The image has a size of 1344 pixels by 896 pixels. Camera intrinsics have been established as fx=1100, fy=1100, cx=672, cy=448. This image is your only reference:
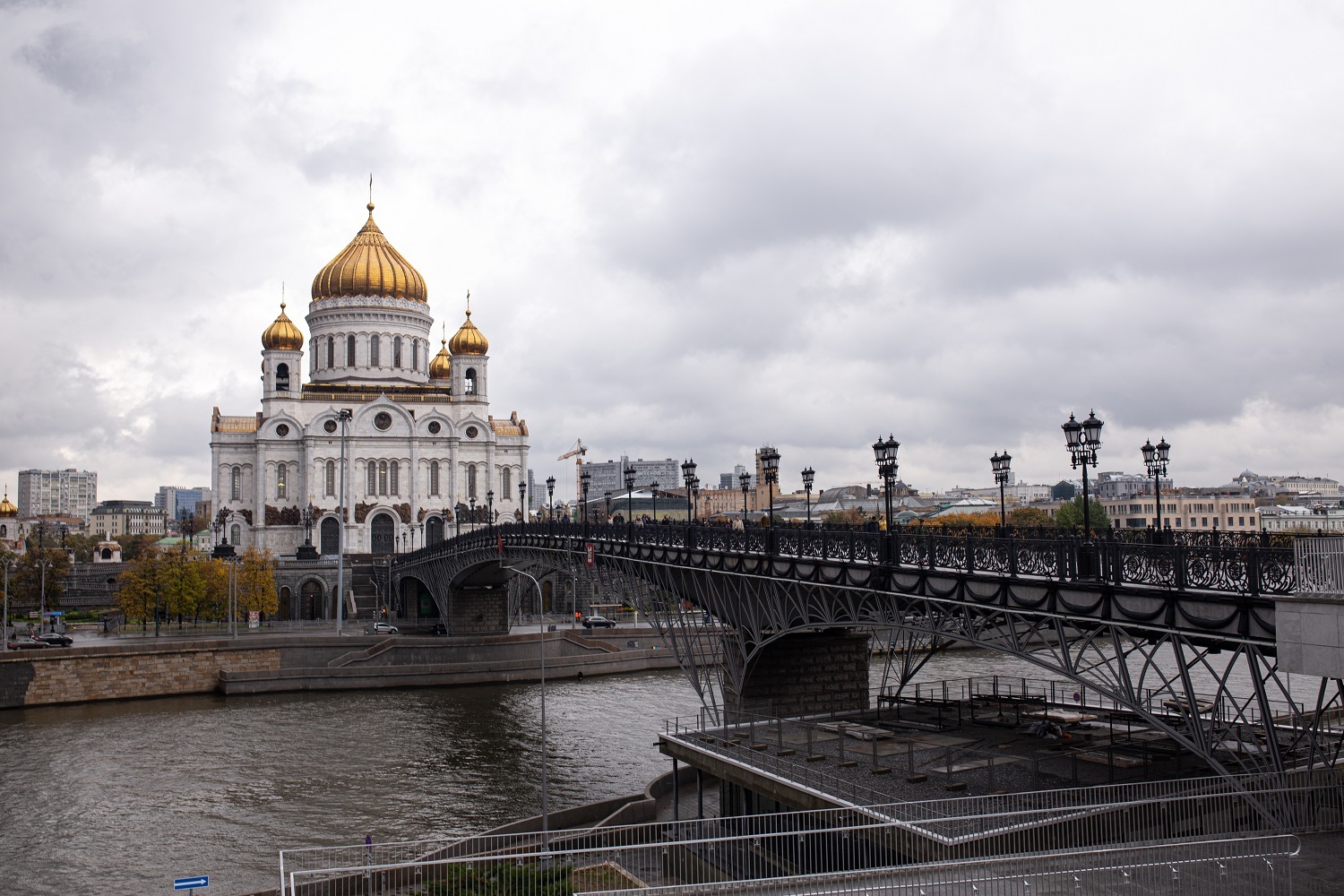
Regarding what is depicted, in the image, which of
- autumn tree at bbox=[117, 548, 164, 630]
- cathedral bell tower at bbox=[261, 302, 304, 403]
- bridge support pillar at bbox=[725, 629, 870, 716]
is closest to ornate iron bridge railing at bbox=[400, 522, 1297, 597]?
bridge support pillar at bbox=[725, 629, 870, 716]

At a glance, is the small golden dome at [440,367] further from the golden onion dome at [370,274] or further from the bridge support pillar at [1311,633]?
the bridge support pillar at [1311,633]

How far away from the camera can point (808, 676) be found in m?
28.5

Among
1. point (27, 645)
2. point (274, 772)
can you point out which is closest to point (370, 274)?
point (27, 645)

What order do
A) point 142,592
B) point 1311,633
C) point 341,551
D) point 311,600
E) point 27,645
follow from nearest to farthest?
point 1311,633 < point 27,645 < point 341,551 < point 142,592 < point 311,600

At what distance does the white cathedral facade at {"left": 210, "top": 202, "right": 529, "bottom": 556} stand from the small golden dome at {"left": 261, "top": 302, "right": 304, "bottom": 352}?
0.10m

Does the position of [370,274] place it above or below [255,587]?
above

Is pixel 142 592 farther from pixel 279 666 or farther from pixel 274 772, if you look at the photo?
pixel 274 772

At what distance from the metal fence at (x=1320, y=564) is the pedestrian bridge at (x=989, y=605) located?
0.22m

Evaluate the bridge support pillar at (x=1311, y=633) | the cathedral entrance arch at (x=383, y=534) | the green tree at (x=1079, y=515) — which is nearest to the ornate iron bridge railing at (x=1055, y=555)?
the bridge support pillar at (x=1311, y=633)

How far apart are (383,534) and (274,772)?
49817 mm

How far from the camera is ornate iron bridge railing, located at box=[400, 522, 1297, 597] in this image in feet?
42.4

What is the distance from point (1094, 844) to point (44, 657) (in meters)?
41.2

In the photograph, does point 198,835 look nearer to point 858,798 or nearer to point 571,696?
point 858,798

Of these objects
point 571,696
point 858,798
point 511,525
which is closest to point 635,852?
point 858,798
